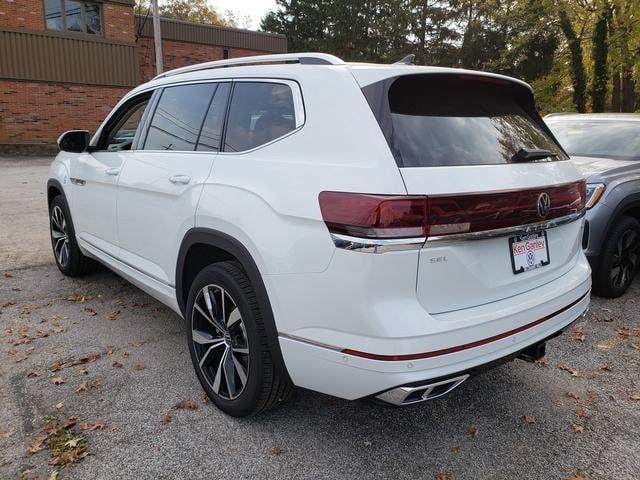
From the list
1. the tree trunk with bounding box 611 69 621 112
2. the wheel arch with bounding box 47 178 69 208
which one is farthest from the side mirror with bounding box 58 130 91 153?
the tree trunk with bounding box 611 69 621 112

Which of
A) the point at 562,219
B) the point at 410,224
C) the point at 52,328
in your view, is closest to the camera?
the point at 410,224

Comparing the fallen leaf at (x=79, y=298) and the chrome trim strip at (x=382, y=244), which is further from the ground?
the chrome trim strip at (x=382, y=244)

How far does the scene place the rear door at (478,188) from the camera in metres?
2.14

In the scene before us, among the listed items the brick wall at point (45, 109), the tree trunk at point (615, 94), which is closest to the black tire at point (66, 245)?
the brick wall at point (45, 109)

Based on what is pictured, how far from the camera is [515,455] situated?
2605 millimetres

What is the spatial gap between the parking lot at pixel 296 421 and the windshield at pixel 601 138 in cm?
221

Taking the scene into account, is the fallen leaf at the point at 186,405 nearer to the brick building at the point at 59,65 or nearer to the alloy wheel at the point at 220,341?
the alloy wheel at the point at 220,341

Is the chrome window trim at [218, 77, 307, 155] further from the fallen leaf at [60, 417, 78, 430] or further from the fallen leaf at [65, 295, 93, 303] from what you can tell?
the fallen leaf at [65, 295, 93, 303]

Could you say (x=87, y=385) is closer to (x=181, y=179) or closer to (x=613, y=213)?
(x=181, y=179)

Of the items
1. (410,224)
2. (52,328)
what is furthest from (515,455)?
(52,328)

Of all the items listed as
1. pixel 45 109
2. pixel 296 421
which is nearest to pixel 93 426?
pixel 296 421

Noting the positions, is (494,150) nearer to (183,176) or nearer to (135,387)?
(183,176)

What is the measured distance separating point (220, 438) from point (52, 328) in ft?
6.99

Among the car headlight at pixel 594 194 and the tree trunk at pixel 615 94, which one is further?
the tree trunk at pixel 615 94
